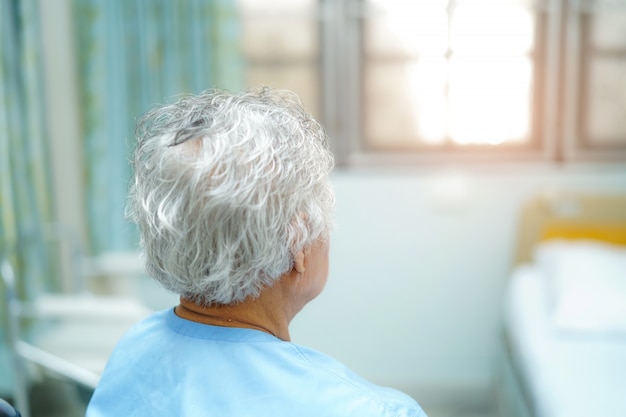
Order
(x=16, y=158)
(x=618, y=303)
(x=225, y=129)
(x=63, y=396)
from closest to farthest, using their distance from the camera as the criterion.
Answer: (x=225, y=129) < (x=618, y=303) < (x=16, y=158) < (x=63, y=396)

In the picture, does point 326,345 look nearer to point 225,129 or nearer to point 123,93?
point 123,93

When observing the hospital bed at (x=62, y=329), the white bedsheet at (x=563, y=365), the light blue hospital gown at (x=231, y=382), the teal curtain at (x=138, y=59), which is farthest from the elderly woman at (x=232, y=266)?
the teal curtain at (x=138, y=59)

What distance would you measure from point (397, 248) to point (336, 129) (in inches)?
22.1

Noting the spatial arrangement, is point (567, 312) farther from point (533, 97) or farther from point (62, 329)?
point (62, 329)

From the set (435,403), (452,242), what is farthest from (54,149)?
(435,403)

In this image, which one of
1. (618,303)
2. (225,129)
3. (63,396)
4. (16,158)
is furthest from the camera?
(63,396)

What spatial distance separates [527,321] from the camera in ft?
7.25

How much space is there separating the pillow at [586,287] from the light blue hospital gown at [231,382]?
1.26 metres

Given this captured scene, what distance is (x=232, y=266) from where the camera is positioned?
0.95 meters

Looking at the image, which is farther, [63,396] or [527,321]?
[63,396]

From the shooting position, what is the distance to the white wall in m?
2.84

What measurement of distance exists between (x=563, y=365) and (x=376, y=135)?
141cm

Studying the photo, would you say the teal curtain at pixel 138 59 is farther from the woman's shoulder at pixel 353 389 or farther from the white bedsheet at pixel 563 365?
the woman's shoulder at pixel 353 389

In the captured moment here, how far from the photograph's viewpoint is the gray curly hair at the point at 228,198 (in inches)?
36.3
